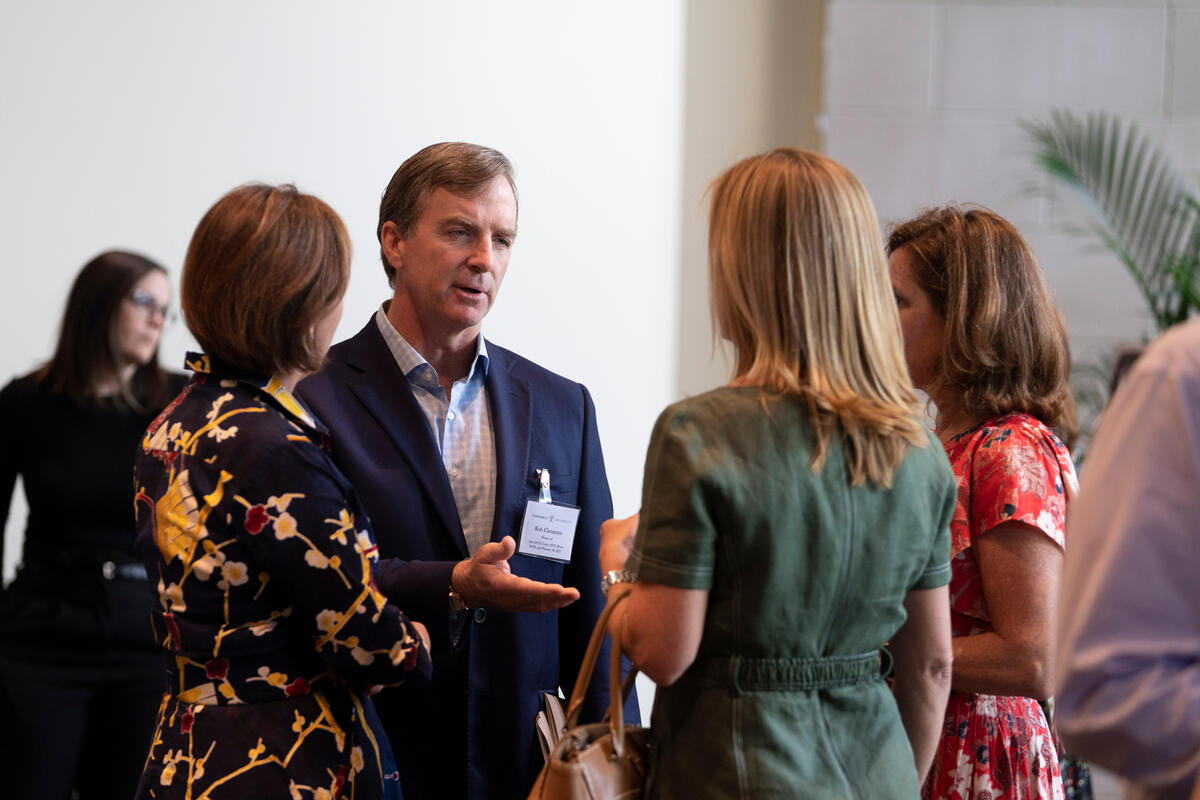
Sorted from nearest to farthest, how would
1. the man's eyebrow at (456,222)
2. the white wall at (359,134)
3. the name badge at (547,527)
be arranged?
1. the name badge at (547,527)
2. the man's eyebrow at (456,222)
3. the white wall at (359,134)

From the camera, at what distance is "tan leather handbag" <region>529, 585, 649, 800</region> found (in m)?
1.24

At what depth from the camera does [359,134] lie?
3.66m

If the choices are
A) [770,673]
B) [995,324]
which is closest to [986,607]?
[995,324]

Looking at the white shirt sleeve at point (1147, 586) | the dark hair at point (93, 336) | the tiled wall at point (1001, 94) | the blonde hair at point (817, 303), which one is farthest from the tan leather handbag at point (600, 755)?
the tiled wall at point (1001, 94)

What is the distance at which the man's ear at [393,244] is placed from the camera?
7.25 feet

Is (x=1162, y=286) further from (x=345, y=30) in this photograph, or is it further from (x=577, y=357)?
(x=345, y=30)

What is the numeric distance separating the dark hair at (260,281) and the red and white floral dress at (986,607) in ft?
3.29

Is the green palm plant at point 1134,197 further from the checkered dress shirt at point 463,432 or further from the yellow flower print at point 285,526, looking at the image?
the yellow flower print at point 285,526

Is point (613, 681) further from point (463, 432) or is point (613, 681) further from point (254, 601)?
point (463, 432)

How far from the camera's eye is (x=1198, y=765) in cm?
87

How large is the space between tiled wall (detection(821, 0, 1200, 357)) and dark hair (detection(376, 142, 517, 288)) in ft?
8.03

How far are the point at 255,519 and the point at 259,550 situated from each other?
0.04m

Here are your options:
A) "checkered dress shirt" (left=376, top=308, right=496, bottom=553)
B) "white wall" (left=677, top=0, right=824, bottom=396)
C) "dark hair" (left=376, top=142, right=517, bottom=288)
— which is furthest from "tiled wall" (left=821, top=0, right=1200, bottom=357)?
"checkered dress shirt" (left=376, top=308, right=496, bottom=553)

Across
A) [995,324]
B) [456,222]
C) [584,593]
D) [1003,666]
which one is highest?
[456,222]
